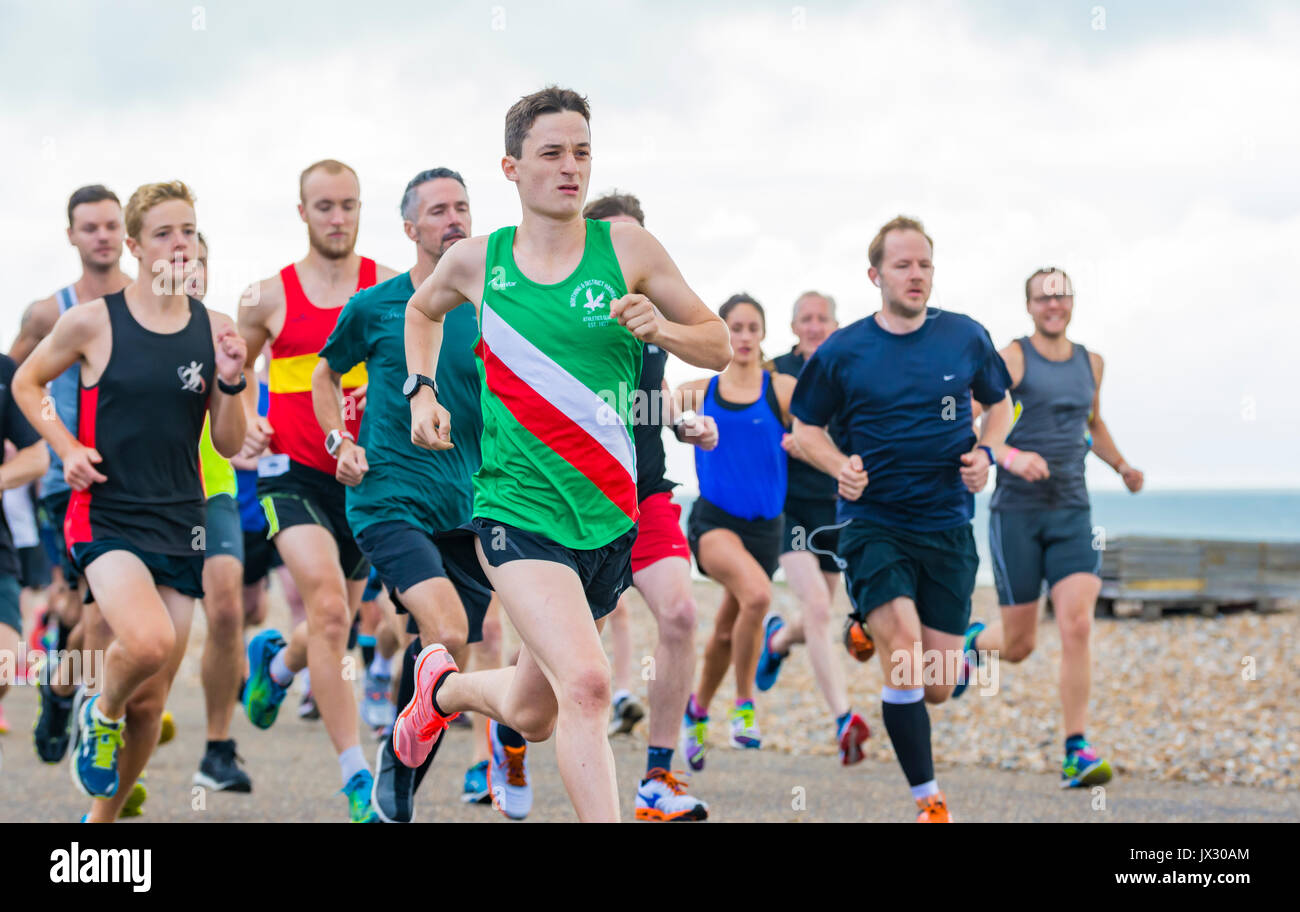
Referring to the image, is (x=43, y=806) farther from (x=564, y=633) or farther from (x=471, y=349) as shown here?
(x=564, y=633)

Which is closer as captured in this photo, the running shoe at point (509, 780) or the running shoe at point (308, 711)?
the running shoe at point (509, 780)

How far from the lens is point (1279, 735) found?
9.70 m

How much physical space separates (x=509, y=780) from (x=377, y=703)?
11.8 feet

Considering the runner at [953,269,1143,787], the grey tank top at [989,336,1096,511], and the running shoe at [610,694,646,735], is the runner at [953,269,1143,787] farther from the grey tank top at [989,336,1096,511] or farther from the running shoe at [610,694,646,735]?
the running shoe at [610,694,646,735]

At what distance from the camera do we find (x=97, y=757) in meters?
5.99

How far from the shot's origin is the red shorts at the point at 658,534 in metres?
7.05

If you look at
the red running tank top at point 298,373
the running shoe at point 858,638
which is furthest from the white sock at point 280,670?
the running shoe at point 858,638

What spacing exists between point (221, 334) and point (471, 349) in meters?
1.07

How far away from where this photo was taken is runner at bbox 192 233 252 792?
721cm

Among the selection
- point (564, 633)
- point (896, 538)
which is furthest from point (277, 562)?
point (564, 633)

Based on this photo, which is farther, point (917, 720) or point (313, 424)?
point (313, 424)

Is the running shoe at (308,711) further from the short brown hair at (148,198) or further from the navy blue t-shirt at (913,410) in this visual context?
the navy blue t-shirt at (913,410)

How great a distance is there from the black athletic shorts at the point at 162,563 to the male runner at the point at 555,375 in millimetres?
1894
